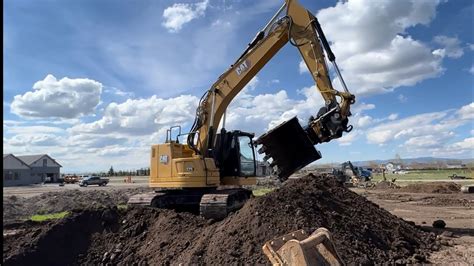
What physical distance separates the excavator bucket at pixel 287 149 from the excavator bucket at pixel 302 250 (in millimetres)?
5829

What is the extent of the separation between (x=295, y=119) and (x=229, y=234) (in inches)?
164

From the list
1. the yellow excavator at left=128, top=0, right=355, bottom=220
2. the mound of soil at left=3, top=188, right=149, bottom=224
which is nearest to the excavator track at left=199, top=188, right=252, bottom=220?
the yellow excavator at left=128, top=0, right=355, bottom=220

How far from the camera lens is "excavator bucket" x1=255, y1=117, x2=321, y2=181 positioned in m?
11.1

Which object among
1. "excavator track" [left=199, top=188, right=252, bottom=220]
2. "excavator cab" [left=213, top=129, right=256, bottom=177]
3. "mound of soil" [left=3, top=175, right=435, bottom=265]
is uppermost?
"excavator cab" [left=213, top=129, right=256, bottom=177]

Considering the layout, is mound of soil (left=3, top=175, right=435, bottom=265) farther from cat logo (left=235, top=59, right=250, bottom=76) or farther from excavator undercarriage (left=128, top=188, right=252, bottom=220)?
cat logo (left=235, top=59, right=250, bottom=76)

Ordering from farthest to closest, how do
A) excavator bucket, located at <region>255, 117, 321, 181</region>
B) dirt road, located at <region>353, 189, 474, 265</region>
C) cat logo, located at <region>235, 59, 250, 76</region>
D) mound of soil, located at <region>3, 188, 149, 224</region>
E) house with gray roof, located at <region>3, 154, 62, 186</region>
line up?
house with gray roof, located at <region>3, 154, 62, 186</region>, mound of soil, located at <region>3, 188, 149, 224</region>, cat logo, located at <region>235, 59, 250, 76</region>, excavator bucket, located at <region>255, 117, 321, 181</region>, dirt road, located at <region>353, 189, 474, 265</region>

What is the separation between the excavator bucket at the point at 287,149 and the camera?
11.1 metres

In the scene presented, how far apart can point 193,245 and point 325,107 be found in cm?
488

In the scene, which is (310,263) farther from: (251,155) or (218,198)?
(251,155)

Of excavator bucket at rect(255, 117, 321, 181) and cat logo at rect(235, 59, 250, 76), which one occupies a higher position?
cat logo at rect(235, 59, 250, 76)

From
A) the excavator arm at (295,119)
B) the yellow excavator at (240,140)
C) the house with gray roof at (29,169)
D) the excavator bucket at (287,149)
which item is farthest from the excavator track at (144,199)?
the house with gray roof at (29,169)

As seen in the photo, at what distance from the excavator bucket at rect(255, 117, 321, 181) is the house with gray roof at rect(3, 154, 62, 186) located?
58.2 metres

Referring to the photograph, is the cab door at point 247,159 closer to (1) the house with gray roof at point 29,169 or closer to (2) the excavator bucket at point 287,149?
(2) the excavator bucket at point 287,149

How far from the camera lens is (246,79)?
39.6 feet
